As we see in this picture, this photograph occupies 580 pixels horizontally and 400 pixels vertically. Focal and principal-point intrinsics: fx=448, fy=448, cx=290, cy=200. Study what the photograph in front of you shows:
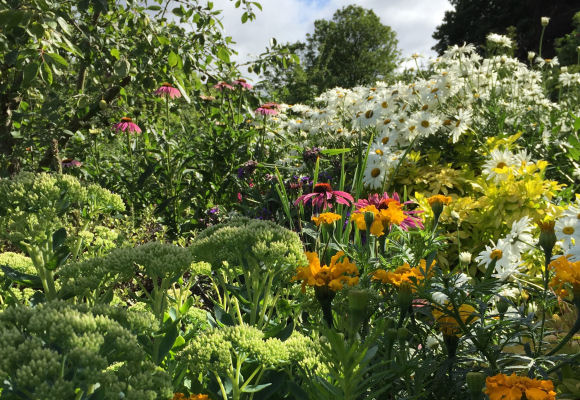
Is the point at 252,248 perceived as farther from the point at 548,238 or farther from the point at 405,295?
the point at 548,238

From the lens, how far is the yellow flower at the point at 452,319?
3.79 feet

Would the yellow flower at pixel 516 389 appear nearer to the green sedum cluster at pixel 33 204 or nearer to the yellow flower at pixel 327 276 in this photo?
the yellow flower at pixel 327 276

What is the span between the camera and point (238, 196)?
358 cm

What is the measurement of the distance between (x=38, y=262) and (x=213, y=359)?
0.64 metres

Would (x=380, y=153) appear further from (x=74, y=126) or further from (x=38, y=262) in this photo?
(x=74, y=126)

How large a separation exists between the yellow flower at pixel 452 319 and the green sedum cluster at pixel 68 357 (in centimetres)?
71

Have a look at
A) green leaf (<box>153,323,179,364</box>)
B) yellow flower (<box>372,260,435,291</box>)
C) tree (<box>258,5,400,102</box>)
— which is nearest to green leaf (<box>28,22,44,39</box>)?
green leaf (<box>153,323,179,364</box>)

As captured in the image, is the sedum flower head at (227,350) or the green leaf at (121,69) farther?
the green leaf at (121,69)

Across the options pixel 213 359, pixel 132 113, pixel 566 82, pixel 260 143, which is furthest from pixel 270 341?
pixel 566 82

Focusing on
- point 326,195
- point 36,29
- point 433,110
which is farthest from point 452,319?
point 433,110

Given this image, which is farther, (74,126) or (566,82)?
(566,82)

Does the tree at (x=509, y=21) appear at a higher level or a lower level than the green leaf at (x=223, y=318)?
higher

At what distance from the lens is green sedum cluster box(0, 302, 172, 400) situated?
2.25 ft

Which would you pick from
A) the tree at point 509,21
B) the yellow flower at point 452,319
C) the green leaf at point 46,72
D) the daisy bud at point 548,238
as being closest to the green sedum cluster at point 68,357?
the yellow flower at point 452,319
